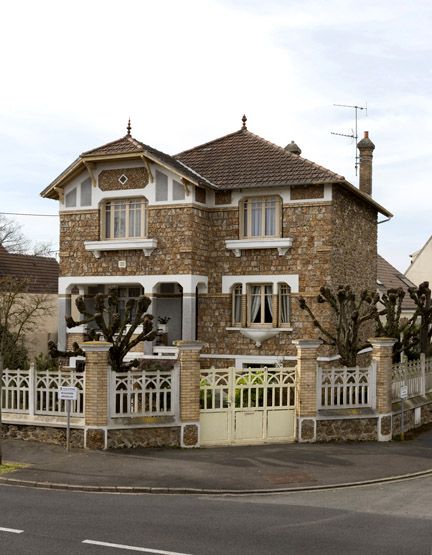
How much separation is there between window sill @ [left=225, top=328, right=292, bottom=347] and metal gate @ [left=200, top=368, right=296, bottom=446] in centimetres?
645

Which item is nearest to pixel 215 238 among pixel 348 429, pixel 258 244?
pixel 258 244

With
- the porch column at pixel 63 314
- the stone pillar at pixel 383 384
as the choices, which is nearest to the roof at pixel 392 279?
the porch column at pixel 63 314

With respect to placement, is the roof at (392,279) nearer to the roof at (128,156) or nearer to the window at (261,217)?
the window at (261,217)

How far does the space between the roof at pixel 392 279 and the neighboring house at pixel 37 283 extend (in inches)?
702

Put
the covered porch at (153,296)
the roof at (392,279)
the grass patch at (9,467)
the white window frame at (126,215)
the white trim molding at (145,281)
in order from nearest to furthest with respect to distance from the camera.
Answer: the grass patch at (9,467), the white trim molding at (145,281), the covered porch at (153,296), the white window frame at (126,215), the roof at (392,279)

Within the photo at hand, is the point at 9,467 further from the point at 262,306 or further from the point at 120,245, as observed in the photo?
the point at 262,306

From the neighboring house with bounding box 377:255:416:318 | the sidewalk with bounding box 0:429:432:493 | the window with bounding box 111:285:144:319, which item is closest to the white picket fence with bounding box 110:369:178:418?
the sidewalk with bounding box 0:429:432:493

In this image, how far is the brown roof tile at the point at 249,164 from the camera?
26031mm

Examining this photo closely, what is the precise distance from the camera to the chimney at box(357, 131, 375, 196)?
32.7 meters

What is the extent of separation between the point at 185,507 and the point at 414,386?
12.4m

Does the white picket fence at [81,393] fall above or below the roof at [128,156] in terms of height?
below

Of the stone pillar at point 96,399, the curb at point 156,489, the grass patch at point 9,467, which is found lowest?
the curb at point 156,489

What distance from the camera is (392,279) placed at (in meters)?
44.4

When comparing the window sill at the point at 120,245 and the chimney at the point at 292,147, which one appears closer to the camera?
the window sill at the point at 120,245
